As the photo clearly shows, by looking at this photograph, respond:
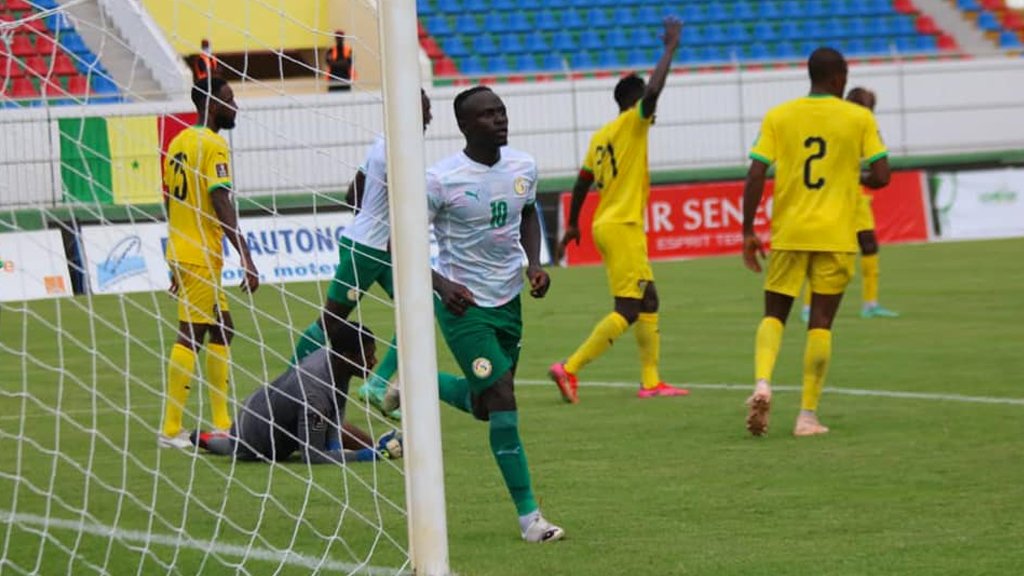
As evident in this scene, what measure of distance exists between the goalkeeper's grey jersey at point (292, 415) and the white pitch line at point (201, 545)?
1311 mm

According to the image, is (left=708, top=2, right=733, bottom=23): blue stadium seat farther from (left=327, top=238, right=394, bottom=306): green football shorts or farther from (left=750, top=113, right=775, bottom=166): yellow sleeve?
(left=750, top=113, right=775, bottom=166): yellow sleeve

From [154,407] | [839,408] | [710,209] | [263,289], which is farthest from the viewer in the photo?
[710,209]

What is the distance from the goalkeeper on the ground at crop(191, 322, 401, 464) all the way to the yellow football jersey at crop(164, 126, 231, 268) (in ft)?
2.67

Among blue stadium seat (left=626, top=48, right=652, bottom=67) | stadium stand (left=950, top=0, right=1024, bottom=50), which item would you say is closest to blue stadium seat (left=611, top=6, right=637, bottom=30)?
blue stadium seat (left=626, top=48, right=652, bottom=67)

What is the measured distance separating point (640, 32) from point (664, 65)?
21199 mm

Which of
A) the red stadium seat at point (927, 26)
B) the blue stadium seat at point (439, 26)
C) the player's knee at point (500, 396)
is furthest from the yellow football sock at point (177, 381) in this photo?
the red stadium seat at point (927, 26)

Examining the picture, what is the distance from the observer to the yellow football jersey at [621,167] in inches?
467

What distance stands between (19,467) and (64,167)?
168cm

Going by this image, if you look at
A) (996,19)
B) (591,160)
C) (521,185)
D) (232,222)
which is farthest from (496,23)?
(521,185)

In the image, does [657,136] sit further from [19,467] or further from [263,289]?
[19,467]

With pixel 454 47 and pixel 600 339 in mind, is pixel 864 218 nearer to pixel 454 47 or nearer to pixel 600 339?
pixel 600 339

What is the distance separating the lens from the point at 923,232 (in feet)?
85.3

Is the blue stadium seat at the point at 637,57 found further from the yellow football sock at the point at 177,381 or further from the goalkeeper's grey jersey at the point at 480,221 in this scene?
the goalkeeper's grey jersey at the point at 480,221

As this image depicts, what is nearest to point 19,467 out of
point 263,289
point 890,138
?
point 263,289
